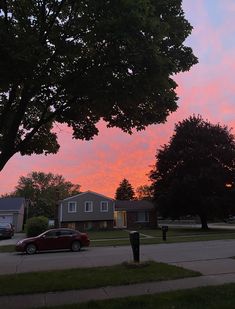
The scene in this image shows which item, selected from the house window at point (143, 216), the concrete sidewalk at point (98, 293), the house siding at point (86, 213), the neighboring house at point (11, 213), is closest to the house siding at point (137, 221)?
the house window at point (143, 216)

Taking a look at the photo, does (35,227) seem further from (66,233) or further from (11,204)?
(11,204)

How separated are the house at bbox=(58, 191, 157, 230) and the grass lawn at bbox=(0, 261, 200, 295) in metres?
45.0

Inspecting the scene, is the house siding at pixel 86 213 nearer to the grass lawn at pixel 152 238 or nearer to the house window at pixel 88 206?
the house window at pixel 88 206

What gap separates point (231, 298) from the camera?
8.74 meters

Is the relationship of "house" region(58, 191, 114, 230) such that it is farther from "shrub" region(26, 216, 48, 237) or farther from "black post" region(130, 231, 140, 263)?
"black post" region(130, 231, 140, 263)

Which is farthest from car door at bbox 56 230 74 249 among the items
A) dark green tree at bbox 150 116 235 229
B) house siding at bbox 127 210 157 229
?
house siding at bbox 127 210 157 229

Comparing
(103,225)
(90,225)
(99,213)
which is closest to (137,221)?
(103,225)

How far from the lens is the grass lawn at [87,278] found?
10.7m

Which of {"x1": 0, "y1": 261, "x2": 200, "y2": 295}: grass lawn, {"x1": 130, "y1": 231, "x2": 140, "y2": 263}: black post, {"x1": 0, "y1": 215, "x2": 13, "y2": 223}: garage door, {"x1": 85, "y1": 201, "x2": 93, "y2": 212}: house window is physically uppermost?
{"x1": 85, "y1": 201, "x2": 93, "y2": 212}: house window

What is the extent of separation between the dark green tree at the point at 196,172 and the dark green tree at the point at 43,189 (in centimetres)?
4693

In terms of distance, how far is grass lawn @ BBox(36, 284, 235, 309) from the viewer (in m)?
8.12

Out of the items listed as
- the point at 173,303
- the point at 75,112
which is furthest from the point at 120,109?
the point at 173,303

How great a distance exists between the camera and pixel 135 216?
202 ft

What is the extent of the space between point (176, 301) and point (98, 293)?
2.10 metres
